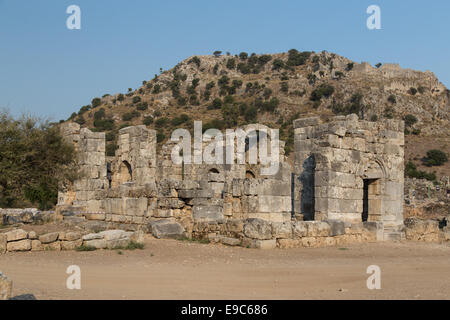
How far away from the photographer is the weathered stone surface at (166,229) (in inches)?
469

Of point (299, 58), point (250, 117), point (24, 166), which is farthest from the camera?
A: point (299, 58)

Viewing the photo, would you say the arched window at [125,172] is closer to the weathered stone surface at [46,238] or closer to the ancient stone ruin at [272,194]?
the ancient stone ruin at [272,194]

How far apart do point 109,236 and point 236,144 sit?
13.0 metres

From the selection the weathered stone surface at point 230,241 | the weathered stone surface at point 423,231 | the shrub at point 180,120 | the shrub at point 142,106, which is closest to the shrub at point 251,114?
the shrub at point 180,120

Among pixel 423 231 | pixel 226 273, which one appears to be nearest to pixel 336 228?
pixel 423 231

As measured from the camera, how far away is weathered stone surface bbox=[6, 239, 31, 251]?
938cm

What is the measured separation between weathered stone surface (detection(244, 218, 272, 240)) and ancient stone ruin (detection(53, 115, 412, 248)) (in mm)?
22

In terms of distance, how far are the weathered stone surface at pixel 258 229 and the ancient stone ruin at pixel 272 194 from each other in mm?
22

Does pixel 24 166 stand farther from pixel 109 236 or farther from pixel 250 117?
pixel 250 117

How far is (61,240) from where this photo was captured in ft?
32.3

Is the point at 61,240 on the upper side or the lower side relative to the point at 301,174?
lower

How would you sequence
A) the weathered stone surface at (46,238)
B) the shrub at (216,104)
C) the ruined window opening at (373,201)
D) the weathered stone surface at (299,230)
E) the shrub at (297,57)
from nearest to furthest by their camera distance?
the weathered stone surface at (46,238)
the weathered stone surface at (299,230)
the ruined window opening at (373,201)
the shrub at (216,104)
the shrub at (297,57)

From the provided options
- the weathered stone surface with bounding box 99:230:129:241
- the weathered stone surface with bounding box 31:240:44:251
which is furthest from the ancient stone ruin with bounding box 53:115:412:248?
Result: the weathered stone surface with bounding box 31:240:44:251
